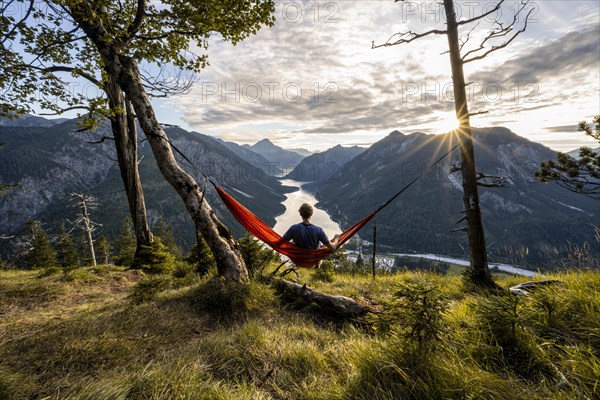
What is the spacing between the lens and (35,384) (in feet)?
7.33

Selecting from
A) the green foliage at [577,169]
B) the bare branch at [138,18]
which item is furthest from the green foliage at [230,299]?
the green foliage at [577,169]

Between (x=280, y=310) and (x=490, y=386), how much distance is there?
10.3ft

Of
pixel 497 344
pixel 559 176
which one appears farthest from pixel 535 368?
pixel 559 176

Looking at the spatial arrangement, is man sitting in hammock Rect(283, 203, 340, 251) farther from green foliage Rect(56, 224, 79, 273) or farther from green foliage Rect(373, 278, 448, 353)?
green foliage Rect(56, 224, 79, 273)

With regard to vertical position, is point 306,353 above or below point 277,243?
below

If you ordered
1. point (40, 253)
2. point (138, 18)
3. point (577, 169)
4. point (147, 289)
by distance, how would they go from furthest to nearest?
point (40, 253), point (577, 169), point (138, 18), point (147, 289)

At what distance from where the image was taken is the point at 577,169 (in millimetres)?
7855

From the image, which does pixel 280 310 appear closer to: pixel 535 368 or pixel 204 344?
pixel 204 344

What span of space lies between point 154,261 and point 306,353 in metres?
7.26

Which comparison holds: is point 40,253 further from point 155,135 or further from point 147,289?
point 155,135

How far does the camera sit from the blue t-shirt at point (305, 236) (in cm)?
525

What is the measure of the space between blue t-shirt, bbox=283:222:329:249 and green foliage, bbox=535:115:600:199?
7.25m

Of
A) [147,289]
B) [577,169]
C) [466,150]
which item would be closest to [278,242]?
[147,289]

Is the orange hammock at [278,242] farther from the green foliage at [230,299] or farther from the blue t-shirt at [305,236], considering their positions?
the green foliage at [230,299]
